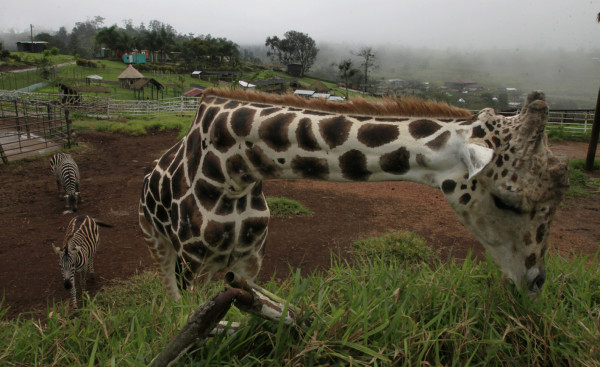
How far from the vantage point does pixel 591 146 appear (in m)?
12.0

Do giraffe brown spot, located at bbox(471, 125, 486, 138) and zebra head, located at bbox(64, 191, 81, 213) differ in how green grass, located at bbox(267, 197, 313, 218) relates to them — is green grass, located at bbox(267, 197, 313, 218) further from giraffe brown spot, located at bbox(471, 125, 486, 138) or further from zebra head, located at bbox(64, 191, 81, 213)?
giraffe brown spot, located at bbox(471, 125, 486, 138)

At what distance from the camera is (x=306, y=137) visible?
2541mm

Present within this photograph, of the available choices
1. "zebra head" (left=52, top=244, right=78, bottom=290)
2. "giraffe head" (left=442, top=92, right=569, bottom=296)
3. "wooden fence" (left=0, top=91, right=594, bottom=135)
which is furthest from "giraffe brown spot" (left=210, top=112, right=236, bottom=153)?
"wooden fence" (left=0, top=91, right=594, bottom=135)

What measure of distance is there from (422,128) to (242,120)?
4.05ft

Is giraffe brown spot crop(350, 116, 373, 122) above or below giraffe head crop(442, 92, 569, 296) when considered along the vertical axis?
above

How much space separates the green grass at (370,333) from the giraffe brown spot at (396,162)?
2.10 feet

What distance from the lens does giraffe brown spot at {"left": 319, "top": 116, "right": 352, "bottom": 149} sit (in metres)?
2.45

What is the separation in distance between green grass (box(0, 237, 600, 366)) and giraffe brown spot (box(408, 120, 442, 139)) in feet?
2.67

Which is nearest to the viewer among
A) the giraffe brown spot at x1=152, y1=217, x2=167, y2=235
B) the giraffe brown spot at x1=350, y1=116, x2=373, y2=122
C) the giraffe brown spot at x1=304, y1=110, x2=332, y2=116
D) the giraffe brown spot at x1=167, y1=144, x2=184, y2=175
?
the giraffe brown spot at x1=350, y1=116, x2=373, y2=122

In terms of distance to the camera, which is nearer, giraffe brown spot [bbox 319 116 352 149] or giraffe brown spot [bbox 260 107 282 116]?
giraffe brown spot [bbox 319 116 352 149]

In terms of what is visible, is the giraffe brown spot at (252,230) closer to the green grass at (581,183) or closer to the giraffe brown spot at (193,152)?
the giraffe brown spot at (193,152)

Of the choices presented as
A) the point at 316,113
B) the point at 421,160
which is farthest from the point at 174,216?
the point at 421,160

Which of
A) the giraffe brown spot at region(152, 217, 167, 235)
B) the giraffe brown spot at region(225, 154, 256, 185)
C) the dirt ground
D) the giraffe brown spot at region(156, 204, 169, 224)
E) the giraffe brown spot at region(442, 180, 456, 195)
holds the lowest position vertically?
the dirt ground

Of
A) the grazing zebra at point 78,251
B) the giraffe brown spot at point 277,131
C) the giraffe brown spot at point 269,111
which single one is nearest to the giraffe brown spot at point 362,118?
the giraffe brown spot at point 277,131
